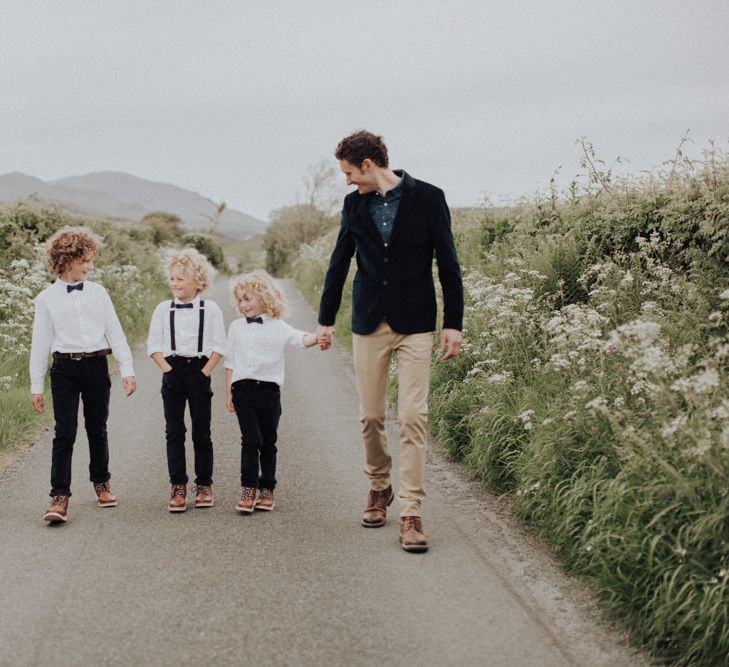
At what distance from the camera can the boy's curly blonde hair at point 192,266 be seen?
607 centimetres

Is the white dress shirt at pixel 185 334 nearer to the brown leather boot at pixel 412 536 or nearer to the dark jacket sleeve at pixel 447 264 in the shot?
the dark jacket sleeve at pixel 447 264

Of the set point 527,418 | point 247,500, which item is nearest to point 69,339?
point 247,500

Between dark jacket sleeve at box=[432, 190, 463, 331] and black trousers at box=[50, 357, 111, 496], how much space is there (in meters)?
2.52

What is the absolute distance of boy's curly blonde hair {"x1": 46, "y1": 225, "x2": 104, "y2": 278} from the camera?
19.5 ft

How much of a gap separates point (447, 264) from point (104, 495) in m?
3.01

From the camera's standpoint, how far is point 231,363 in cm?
618

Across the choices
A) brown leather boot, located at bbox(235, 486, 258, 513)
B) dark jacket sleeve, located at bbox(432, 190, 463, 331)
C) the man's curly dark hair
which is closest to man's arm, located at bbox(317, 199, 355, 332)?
the man's curly dark hair

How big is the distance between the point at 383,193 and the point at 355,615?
2685 millimetres

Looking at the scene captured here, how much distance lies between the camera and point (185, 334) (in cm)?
611

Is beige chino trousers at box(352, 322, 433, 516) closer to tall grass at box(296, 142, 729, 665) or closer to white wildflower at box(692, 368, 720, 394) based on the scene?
tall grass at box(296, 142, 729, 665)

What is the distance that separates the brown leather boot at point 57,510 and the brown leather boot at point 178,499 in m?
0.71

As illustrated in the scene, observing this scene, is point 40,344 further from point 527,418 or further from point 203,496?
point 527,418

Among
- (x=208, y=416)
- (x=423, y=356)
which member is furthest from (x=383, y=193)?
(x=208, y=416)

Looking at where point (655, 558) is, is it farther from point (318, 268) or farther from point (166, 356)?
point (318, 268)
